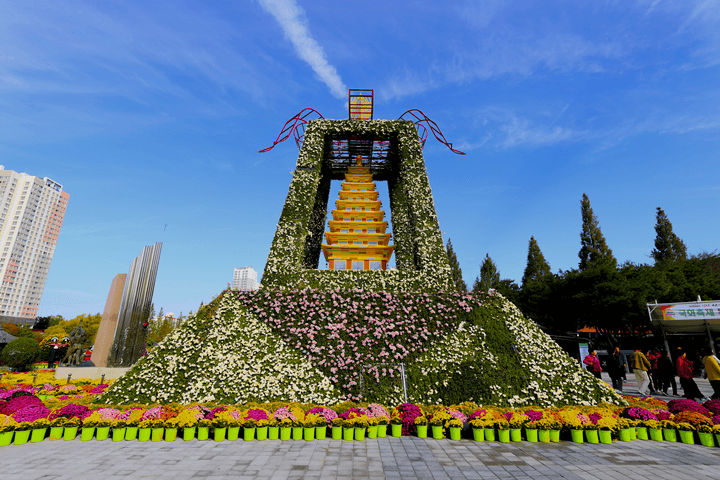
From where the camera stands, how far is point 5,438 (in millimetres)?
6957

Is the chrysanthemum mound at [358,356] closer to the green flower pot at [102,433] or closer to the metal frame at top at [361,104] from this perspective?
the green flower pot at [102,433]

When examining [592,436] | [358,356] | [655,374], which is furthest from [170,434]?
[655,374]

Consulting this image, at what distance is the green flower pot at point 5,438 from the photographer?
6.92 metres

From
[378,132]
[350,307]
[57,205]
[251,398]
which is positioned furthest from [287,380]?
[57,205]

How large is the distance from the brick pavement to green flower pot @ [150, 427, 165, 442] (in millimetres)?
241

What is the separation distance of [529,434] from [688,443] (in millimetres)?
3546

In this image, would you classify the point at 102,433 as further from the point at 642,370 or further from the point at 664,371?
the point at 664,371

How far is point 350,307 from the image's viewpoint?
11188 mm

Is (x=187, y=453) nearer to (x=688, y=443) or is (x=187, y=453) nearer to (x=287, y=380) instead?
(x=287, y=380)

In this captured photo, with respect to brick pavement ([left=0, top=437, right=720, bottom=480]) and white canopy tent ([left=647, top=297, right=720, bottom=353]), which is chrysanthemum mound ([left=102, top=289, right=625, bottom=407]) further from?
white canopy tent ([left=647, top=297, right=720, bottom=353])

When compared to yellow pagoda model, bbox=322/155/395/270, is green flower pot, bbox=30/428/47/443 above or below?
below

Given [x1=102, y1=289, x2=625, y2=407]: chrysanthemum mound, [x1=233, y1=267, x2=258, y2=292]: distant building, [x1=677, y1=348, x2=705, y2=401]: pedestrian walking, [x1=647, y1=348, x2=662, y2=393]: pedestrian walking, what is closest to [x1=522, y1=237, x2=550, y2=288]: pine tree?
[x1=647, y1=348, x2=662, y2=393]: pedestrian walking

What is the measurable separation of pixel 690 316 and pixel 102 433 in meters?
24.3

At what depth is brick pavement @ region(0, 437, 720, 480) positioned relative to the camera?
5.40 m
